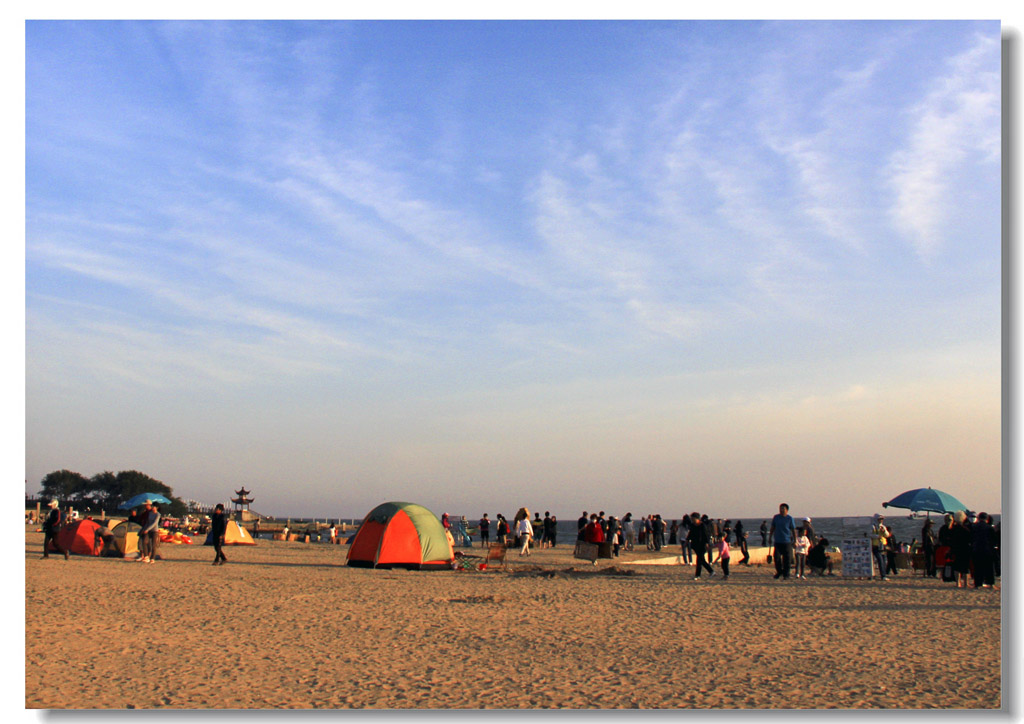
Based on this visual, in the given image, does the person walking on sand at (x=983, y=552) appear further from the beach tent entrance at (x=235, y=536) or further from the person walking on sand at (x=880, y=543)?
the beach tent entrance at (x=235, y=536)

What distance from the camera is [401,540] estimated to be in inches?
789

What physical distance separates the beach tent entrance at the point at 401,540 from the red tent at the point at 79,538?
907cm

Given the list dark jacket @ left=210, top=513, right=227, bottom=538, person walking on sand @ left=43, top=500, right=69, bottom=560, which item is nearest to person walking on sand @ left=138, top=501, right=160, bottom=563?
dark jacket @ left=210, top=513, right=227, bottom=538

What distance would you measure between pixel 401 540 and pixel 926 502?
1393cm

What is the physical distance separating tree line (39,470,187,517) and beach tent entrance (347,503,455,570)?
85.7 m

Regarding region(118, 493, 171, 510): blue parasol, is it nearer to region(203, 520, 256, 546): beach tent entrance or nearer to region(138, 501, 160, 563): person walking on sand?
region(203, 520, 256, 546): beach tent entrance

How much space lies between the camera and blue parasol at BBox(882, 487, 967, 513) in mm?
21234

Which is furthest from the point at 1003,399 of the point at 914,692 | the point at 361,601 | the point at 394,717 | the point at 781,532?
the point at 781,532

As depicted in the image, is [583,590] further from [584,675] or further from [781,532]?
[584,675]

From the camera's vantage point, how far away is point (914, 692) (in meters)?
7.00

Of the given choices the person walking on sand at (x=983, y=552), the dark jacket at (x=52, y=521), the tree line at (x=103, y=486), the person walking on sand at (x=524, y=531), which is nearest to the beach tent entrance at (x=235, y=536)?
the dark jacket at (x=52, y=521)

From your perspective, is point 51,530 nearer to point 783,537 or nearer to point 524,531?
point 524,531

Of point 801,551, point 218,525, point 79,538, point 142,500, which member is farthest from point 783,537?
point 142,500

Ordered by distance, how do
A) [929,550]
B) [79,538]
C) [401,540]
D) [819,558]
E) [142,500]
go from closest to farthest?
[819,558] → [929,550] → [401,540] → [79,538] → [142,500]
